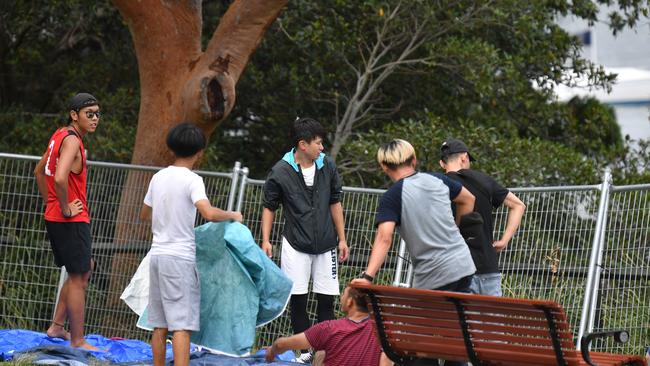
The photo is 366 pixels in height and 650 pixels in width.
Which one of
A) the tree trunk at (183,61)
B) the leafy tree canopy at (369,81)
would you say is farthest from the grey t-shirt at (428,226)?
the leafy tree canopy at (369,81)

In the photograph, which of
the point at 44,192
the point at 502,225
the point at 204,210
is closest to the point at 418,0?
the point at 502,225

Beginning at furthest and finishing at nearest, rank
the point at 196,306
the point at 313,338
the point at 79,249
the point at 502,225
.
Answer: the point at 502,225
the point at 79,249
the point at 196,306
the point at 313,338

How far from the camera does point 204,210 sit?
6926 mm

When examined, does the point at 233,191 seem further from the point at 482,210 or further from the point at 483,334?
the point at 483,334

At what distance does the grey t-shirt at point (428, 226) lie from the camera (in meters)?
6.66

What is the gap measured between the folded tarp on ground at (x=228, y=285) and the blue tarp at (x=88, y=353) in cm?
44

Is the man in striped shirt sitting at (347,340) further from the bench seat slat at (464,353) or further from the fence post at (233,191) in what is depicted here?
the fence post at (233,191)

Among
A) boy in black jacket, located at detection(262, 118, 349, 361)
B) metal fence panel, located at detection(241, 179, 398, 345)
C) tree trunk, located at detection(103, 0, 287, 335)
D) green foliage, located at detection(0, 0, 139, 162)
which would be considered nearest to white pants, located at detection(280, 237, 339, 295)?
boy in black jacket, located at detection(262, 118, 349, 361)

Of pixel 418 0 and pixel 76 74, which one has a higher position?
pixel 418 0

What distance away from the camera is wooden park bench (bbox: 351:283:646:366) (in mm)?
5848

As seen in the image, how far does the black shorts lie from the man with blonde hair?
271 centimetres

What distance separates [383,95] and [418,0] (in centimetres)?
179

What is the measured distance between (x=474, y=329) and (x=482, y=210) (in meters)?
1.45

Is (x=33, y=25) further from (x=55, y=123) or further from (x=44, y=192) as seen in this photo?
(x=44, y=192)
